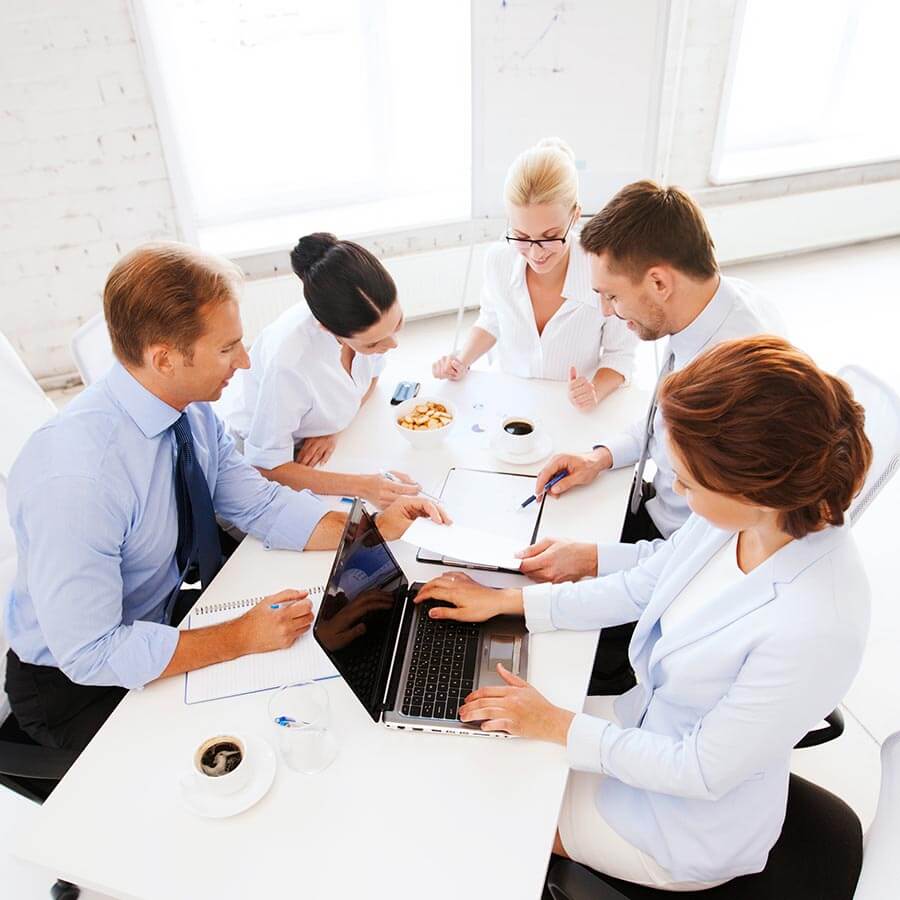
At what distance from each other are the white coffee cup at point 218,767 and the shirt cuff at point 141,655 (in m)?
0.19

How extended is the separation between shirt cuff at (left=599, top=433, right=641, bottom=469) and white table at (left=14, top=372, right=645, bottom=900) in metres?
0.57

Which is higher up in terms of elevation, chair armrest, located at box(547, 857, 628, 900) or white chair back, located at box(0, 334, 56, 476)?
white chair back, located at box(0, 334, 56, 476)

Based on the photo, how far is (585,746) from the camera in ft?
3.86

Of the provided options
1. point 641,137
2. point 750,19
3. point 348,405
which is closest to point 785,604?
point 348,405

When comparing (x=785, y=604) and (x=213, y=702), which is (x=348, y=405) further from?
(x=785, y=604)

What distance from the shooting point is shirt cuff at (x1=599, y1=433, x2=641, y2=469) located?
1.82 meters

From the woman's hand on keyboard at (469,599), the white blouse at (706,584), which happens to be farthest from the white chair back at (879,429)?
the woman's hand on keyboard at (469,599)

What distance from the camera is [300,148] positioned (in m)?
4.05

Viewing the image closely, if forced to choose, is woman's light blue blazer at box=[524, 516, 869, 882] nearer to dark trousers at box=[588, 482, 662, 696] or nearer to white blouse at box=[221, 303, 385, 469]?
dark trousers at box=[588, 482, 662, 696]

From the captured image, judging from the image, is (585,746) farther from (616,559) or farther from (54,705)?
(54,705)

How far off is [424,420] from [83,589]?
940 mm

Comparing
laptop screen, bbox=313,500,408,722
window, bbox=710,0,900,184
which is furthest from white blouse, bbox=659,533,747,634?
window, bbox=710,0,900,184

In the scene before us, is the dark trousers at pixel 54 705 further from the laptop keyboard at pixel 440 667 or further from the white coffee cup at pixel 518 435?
the white coffee cup at pixel 518 435

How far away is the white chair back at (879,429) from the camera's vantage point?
1.48 metres
